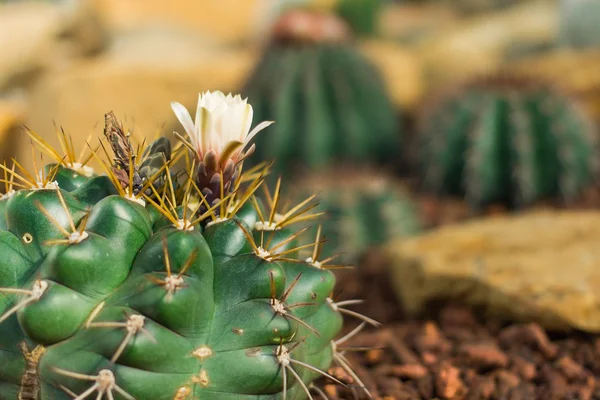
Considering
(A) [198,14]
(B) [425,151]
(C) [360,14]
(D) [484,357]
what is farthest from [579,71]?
(A) [198,14]

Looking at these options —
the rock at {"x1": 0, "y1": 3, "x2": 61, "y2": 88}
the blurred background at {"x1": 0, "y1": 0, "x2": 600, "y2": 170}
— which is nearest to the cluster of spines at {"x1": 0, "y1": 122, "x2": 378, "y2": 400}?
the blurred background at {"x1": 0, "y1": 0, "x2": 600, "y2": 170}

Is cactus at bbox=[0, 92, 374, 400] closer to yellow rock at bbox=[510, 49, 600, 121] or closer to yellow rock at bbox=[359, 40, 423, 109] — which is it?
yellow rock at bbox=[510, 49, 600, 121]

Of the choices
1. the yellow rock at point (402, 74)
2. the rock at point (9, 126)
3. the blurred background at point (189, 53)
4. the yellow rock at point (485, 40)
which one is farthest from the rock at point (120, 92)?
the yellow rock at point (485, 40)

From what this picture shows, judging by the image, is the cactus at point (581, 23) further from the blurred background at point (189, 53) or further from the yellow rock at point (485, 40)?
the yellow rock at point (485, 40)

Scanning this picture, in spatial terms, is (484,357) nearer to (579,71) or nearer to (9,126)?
(579,71)

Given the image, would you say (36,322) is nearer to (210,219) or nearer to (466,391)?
(210,219)

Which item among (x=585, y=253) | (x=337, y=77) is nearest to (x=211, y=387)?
(x=585, y=253)
